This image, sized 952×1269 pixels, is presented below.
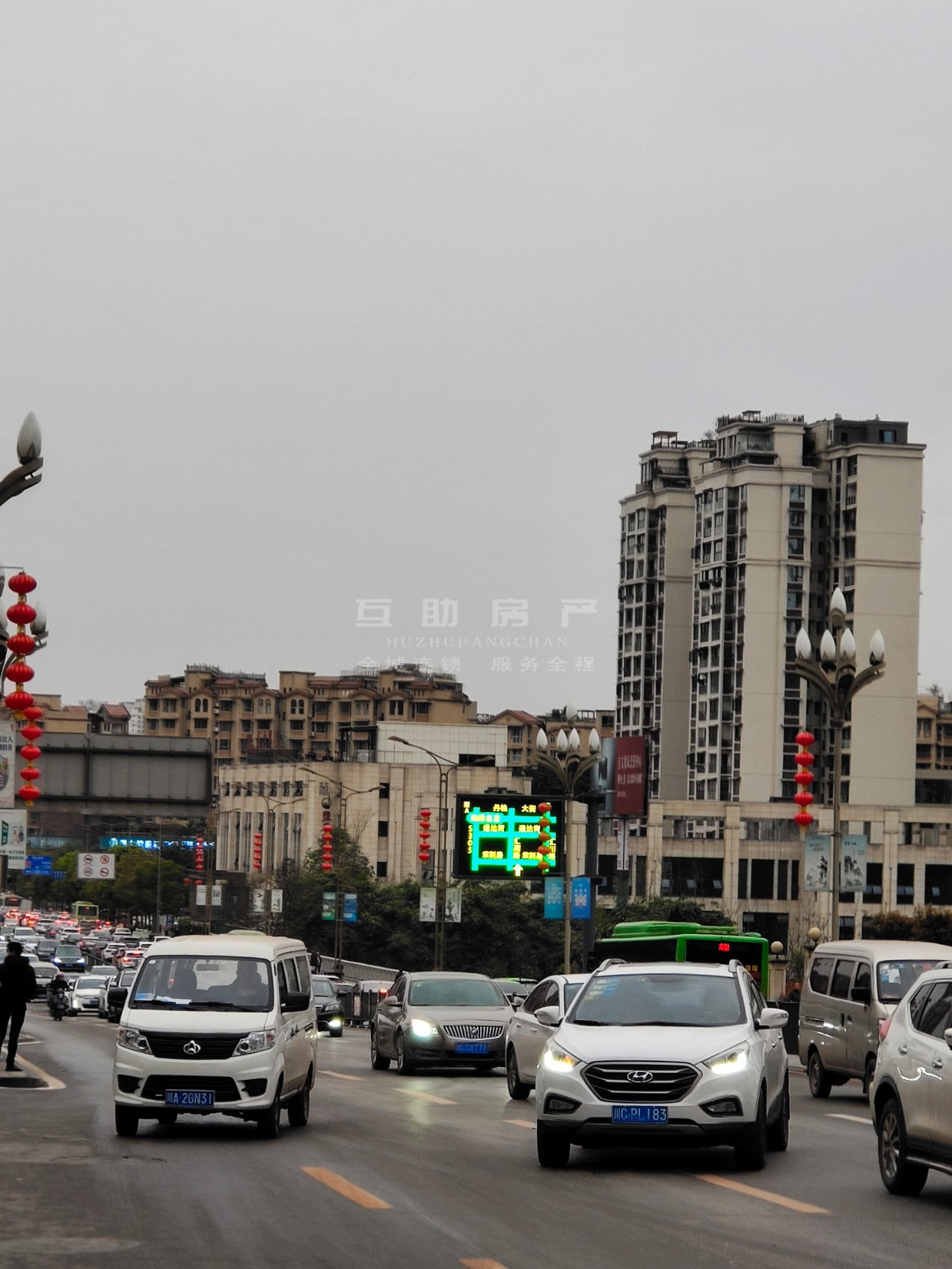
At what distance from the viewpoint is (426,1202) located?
13.7 metres

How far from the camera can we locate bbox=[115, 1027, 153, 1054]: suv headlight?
59.0 ft

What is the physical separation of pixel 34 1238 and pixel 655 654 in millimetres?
151218

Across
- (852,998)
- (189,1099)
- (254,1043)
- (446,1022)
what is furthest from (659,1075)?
(446,1022)

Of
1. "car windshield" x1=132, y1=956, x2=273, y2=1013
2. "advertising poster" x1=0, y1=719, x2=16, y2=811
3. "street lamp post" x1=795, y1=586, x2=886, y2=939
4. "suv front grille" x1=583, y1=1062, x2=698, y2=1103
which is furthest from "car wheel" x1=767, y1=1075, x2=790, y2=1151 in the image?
"advertising poster" x1=0, y1=719, x2=16, y2=811

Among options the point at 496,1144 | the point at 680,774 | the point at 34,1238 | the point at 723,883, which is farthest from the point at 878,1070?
the point at 680,774

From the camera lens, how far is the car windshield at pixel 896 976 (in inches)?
959

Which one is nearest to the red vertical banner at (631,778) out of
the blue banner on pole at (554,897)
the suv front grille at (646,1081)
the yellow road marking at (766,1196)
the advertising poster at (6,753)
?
the blue banner on pole at (554,897)

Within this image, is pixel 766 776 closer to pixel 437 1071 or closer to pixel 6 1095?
pixel 437 1071

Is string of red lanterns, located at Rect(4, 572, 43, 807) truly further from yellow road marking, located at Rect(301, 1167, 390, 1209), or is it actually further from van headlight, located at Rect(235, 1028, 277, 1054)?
yellow road marking, located at Rect(301, 1167, 390, 1209)

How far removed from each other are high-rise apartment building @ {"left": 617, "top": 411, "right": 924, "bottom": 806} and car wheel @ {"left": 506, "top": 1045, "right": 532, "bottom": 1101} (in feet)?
382

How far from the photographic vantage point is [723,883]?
12825 cm

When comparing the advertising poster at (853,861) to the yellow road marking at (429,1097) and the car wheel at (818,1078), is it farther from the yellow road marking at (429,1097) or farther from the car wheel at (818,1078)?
the yellow road marking at (429,1097)

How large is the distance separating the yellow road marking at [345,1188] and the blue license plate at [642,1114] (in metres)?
2.01

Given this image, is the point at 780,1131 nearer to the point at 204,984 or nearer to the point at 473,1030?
the point at 204,984
